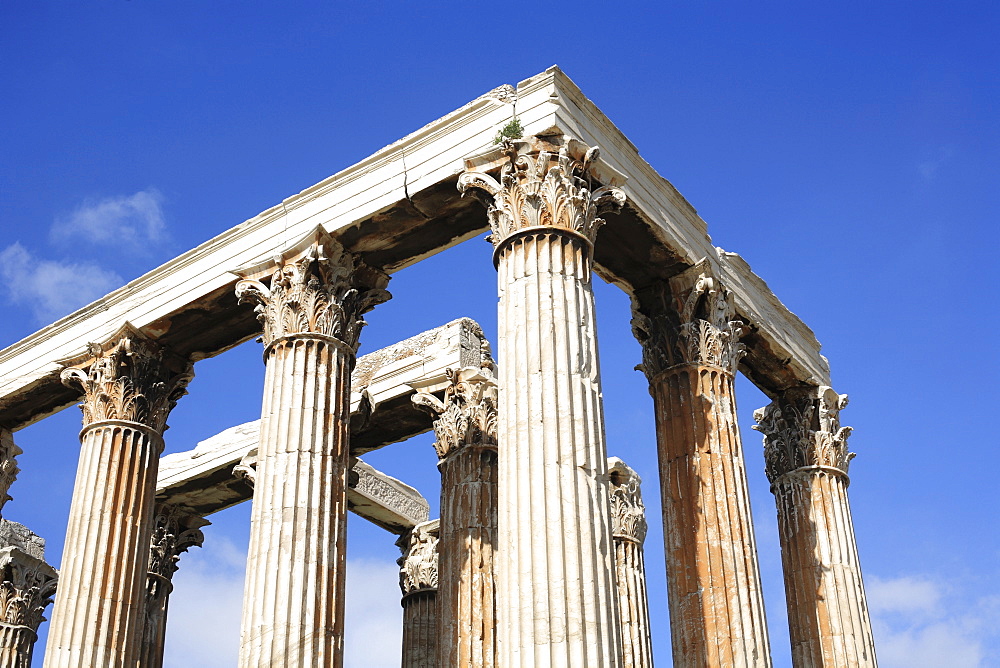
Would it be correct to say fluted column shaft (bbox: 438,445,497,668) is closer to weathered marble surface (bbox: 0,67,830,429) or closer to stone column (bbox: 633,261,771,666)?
stone column (bbox: 633,261,771,666)

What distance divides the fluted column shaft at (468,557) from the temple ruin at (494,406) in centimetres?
4

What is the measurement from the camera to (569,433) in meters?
17.1

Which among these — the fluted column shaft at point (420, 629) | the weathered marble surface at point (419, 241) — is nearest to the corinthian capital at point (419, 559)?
the fluted column shaft at point (420, 629)

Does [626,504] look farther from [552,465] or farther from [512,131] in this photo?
[552,465]

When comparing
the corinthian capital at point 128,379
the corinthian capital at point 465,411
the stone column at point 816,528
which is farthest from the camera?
the corinthian capital at point 465,411

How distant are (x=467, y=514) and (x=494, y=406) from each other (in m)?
2.31

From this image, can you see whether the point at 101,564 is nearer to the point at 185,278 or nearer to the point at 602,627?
the point at 185,278

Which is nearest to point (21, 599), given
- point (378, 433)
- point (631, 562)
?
point (378, 433)

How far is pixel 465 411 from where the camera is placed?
2583 centimetres

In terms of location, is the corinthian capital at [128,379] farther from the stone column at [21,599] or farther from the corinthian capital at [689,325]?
the stone column at [21,599]

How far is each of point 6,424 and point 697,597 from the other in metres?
15.3

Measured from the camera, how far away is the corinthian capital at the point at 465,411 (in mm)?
25469

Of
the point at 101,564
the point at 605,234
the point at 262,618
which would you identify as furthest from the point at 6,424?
the point at 605,234

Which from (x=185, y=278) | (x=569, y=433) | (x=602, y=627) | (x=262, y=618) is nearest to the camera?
(x=602, y=627)
